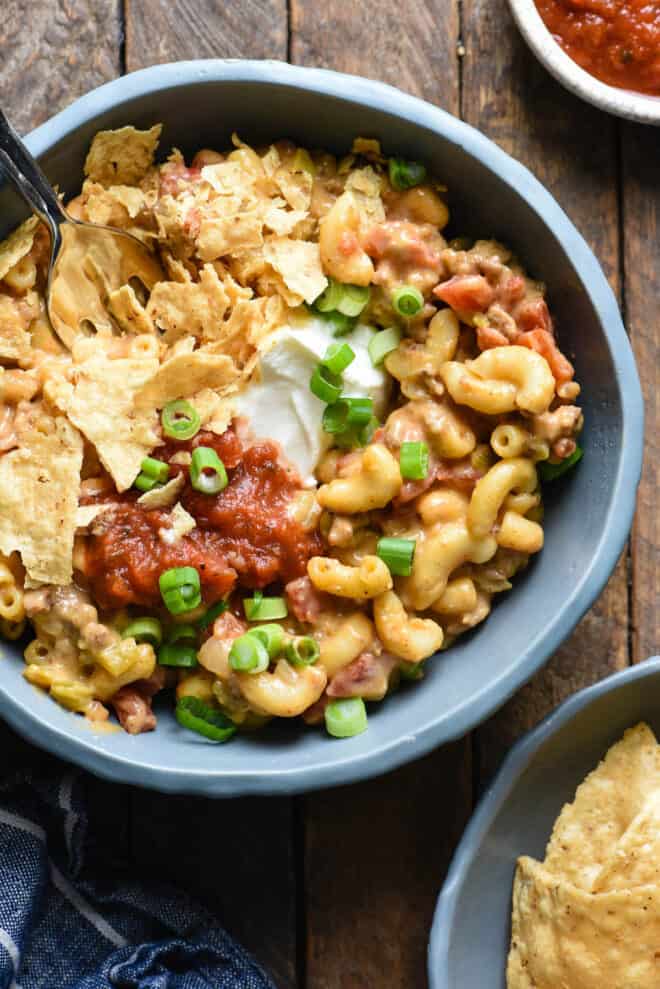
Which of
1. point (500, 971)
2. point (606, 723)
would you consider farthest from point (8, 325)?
point (500, 971)

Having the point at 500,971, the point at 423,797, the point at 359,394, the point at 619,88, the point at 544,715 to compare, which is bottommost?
the point at 500,971

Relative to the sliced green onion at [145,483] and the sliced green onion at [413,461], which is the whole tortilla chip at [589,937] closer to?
the sliced green onion at [413,461]

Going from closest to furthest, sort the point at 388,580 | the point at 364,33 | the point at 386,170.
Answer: the point at 388,580 → the point at 386,170 → the point at 364,33

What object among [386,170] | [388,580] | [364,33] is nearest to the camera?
[388,580]

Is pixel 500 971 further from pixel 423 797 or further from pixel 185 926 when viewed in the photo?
pixel 185 926

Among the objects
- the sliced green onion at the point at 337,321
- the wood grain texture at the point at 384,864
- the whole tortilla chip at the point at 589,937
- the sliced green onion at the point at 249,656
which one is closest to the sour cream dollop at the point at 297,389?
the sliced green onion at the point at 337,321

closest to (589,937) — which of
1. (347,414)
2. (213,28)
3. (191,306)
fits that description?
(347,414)
